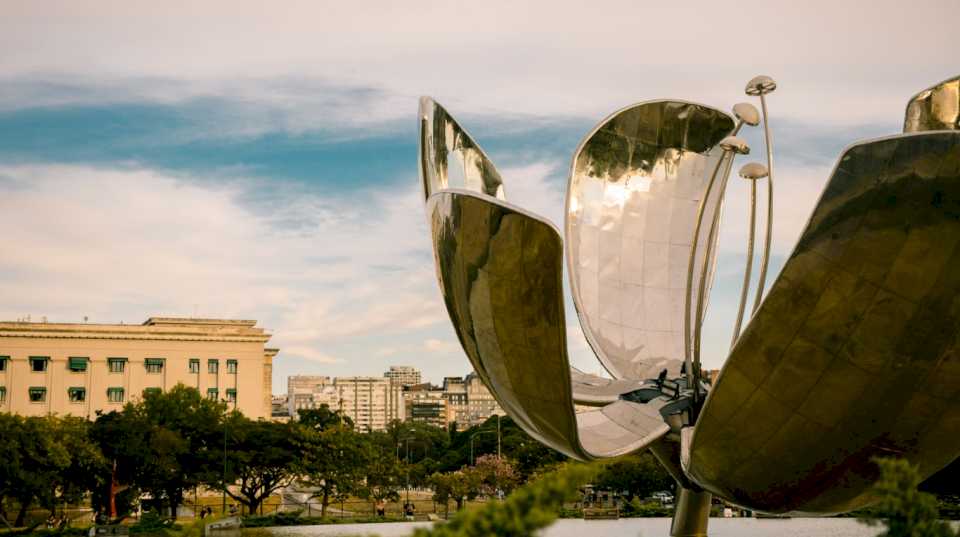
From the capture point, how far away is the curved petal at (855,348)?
9.88m

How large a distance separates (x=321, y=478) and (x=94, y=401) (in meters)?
37.4

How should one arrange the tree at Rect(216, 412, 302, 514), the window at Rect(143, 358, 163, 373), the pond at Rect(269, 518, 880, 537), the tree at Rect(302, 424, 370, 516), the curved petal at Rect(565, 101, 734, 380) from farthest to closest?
the window at Rect(143, 358, 163, 373) → the tree at Rect(302, 424, 370, 516) → the tree at Rect(216, 412, 302, 514) → the pond at Rect(269, 518, 880, 537) → the curved petal at Rect(565, 101, 734, 380)

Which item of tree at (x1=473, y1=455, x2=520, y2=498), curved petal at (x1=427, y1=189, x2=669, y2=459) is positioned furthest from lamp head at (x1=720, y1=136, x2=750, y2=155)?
tree at (x1=473, y1=455, x2=520, y2=498)

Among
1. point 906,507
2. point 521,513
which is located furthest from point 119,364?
point 906,507

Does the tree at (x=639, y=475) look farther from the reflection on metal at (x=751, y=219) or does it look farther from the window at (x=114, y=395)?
the window at (x=114, y=395)

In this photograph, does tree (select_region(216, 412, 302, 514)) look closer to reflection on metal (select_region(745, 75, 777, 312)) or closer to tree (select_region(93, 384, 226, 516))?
tree (select_region(93, 384, 226, 516))

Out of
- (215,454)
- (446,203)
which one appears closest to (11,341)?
(215,454)

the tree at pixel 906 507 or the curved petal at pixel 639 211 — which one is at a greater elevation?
the curved petal at pixel 639 211

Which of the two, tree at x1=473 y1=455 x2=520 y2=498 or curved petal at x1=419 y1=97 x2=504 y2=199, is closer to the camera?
curved petal at x1=419 y1=97 x2=504 y2=199

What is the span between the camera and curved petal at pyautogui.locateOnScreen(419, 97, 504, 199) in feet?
45.1

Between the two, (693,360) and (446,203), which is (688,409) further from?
(446,203)

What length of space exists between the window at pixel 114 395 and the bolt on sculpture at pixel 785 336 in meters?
67.3

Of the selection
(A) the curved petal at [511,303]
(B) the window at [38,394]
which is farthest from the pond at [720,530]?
(B) the window at [38,394]

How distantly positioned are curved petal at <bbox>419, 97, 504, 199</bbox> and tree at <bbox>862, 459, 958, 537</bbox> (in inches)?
270
